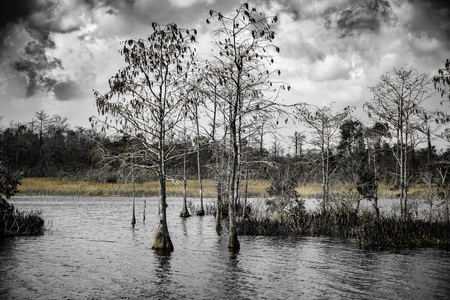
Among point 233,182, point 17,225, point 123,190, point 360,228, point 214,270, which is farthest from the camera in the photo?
point 123,190

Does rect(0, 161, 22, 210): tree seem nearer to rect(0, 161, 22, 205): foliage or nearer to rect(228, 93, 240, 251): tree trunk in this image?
rect(0, 161, 22, 205): foliage

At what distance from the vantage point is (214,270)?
46.7 feet

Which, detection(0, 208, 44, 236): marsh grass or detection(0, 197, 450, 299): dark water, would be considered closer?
detection(0, 197, 450, 299): dark water

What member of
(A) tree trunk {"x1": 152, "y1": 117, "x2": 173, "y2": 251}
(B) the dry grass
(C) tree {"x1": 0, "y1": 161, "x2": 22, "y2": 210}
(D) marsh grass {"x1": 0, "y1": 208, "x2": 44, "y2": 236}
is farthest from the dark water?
(B) the dry grass

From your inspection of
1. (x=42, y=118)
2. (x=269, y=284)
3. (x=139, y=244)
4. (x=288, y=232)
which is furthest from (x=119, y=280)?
(x=42, y=118)

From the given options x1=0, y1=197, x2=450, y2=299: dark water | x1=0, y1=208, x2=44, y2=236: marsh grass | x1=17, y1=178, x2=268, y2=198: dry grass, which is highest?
x1=17, y1=178, x2=268, y2=198: dry grass

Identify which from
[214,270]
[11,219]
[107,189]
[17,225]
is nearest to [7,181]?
[11,219]

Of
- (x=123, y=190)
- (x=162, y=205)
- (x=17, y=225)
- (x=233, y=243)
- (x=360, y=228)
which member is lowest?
(x=17, y=225)

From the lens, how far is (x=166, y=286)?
12.1m

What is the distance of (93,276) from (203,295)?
4786 millimetres

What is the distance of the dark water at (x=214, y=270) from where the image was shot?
11.4 metres

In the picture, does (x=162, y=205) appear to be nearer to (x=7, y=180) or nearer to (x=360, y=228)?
(x=360, y=228)

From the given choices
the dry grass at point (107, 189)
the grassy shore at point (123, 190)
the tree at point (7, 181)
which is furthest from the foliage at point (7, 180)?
the dry grass at point (107, 189)

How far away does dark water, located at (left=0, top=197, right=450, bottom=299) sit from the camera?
11406mm
